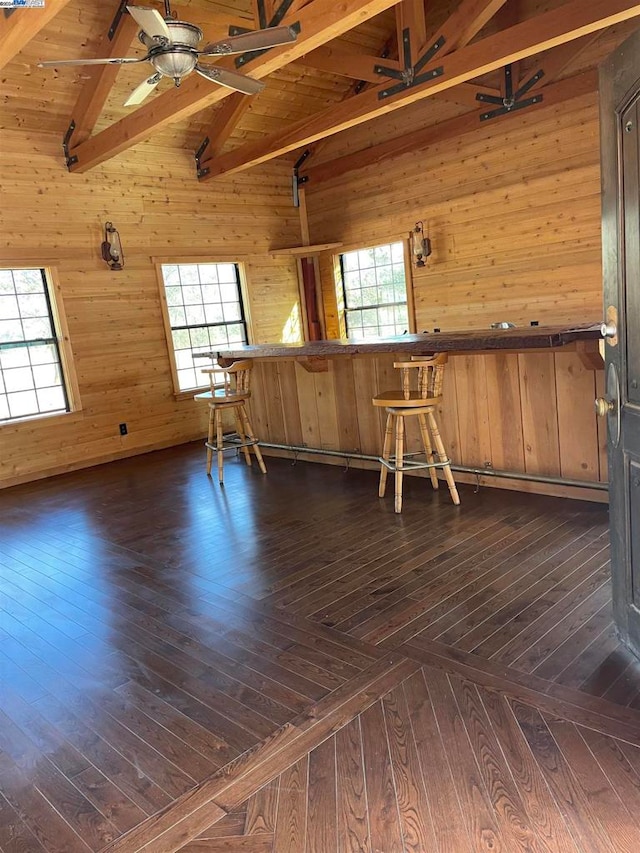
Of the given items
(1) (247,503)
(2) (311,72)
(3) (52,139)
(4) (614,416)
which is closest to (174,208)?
(3) (52,139)

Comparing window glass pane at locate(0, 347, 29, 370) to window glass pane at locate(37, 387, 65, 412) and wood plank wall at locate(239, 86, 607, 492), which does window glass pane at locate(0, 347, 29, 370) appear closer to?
window glass pane at locate(37, 387, 65, 412)

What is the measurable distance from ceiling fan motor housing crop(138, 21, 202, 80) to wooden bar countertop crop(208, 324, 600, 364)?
1.94 m

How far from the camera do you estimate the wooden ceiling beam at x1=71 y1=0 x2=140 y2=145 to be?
5352mm

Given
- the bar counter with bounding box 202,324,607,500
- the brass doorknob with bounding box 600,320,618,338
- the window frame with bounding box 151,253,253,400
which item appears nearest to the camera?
the brass doorknob with bounding box 600,320,618,338

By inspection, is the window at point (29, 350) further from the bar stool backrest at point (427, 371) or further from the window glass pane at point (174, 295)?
the bar stool backrest at point (427, 371)

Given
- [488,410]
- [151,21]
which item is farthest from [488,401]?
[151,21]

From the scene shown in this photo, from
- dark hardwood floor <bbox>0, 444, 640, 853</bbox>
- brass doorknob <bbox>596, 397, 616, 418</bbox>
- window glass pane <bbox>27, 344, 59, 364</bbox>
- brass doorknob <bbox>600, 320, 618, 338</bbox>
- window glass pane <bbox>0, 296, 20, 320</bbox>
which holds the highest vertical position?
window glass pane <bbox>0, 296, 20, 320</bbox>

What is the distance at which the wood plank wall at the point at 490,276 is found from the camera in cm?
391

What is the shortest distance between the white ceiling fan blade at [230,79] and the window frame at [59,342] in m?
3.28

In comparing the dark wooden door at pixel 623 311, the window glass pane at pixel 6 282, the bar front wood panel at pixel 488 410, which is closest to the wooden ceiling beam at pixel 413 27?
the bar front wood panel at pixel 488 410

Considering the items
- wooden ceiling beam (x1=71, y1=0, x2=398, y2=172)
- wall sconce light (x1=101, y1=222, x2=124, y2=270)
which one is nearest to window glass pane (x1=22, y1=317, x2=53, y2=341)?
wall sconce light (x1=101, y1=222, x2=124, y2=270)

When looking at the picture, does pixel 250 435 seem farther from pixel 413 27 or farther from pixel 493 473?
pixel 413 27

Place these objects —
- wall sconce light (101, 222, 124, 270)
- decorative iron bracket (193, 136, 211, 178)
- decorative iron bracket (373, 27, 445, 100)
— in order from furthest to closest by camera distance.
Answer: decorative iron bracket (193, 136, 211, 178), wall sconce light (101, 222, 124, 270), decorative iron bracket (373, 27, 445, 100)

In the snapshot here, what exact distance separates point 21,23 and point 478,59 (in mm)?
3218
